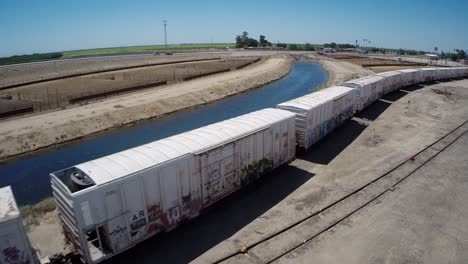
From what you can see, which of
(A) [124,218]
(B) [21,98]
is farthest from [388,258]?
(B) [21,98]

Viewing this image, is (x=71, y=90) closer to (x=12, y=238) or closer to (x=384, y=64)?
(x=12, y=238)

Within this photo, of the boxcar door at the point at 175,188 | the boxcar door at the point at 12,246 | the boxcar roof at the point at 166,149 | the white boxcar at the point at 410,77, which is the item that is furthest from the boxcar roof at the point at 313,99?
the white boxcar at the point at 410,77

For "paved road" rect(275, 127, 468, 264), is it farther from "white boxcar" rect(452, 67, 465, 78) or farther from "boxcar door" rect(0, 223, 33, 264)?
"white boxcar" rect(452, 67, 465, 78)

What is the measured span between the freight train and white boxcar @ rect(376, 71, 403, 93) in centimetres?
2739

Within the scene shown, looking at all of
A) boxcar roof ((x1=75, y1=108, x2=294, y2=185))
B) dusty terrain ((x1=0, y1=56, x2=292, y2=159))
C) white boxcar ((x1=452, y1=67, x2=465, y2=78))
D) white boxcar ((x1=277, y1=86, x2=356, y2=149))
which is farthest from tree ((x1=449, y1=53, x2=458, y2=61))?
boxcar roof ((x1=75, y1=108, x2=294, y2=185))

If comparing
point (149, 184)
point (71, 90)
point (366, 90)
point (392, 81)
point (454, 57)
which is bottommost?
point (149, 184)

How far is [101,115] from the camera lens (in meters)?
36.5

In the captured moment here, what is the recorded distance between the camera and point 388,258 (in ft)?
41.0

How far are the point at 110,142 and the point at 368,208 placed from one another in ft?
81.2

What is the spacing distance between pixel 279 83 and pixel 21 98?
1901 inches

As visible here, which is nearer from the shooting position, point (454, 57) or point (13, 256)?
A: point (13, 256)

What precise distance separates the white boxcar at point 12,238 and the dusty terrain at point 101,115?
68.4ft

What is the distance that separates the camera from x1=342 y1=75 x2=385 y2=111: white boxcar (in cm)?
3300

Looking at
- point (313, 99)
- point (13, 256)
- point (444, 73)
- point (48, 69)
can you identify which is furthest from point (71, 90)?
point (444, 73)
